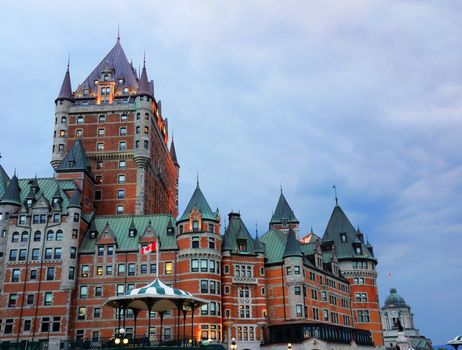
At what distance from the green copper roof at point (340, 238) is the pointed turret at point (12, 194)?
194 ft

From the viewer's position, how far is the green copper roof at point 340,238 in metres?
106

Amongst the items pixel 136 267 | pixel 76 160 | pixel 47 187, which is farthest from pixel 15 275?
pixel 76 160

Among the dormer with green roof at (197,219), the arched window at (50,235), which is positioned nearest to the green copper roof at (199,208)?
the dormer with green roof at (197,219)

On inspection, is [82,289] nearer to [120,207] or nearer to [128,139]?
[120,207]

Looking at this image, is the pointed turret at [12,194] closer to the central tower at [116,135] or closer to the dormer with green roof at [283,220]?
the central tower at [116,135]

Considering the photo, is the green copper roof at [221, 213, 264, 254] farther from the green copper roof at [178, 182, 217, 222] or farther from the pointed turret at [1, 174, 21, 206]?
the pointed turret at [1, 174, 21, 206]

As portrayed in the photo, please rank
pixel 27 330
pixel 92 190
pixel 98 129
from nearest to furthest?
pixel 27 330 → pixel 92 190 → pixel 98 129

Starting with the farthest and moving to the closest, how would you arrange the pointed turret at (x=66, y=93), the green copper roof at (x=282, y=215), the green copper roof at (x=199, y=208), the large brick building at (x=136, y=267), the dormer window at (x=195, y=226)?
1. the green copper roof at (x=282, y=215)
2. the pointed turret at (x=66, y=93)
3. the green copper roof at (x=199, y=208)
4. the dormer window at (x=195, y=226)
5. the large brick building at (x=136, y=267)

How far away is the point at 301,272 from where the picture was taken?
86.6 metres

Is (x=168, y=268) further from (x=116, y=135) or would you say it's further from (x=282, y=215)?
(x=282, y=215)

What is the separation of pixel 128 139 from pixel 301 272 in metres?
42.4

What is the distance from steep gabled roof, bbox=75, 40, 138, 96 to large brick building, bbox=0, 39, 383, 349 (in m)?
14.6

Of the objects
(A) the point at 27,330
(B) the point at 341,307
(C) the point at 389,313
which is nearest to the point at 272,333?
(B) the point at 341,307

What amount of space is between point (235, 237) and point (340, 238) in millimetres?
29543
